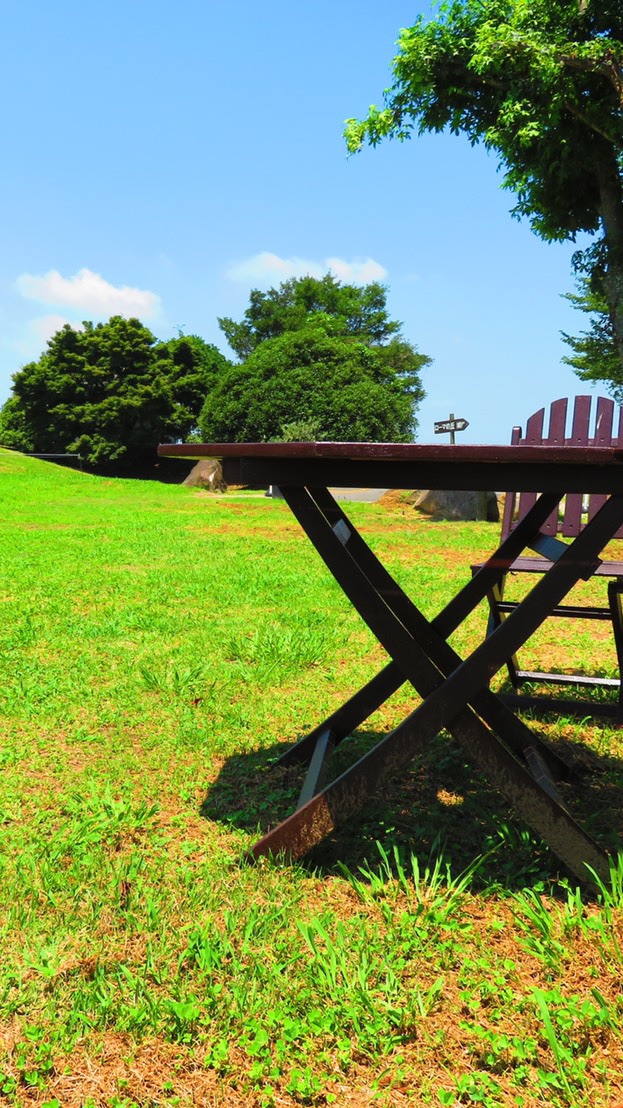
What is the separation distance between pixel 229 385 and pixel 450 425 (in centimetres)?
2198

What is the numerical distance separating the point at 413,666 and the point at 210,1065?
1.10 m

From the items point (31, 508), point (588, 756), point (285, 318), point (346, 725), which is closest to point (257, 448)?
point (346, 725)

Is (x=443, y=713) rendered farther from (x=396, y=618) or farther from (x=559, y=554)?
(x=559, y=554)

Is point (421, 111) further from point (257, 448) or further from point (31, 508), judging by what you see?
point (257, 448)

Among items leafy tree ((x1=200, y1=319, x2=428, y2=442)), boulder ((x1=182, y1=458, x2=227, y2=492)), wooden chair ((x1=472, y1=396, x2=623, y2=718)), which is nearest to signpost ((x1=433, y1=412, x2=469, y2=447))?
wooden chair ((x1=472, y1=396, x2=623, y2=718))

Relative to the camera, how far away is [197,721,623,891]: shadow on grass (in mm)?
2439

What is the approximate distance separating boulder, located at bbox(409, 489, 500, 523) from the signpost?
57.7 inches

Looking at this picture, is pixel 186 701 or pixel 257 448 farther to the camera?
pixel 186 701

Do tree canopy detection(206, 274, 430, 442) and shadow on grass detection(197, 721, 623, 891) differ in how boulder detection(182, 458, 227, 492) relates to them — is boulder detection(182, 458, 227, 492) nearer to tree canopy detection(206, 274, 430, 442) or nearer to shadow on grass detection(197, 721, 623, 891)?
tree canopy detection(206, 274, 430, 442)

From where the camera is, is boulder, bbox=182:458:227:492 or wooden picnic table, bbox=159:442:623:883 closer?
wooden picnic table, bbox=159:442:623:883

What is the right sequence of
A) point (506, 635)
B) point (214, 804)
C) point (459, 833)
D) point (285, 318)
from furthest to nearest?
point (285, 318)
point (214, 804)
point (459, 833)
point (506, 635)

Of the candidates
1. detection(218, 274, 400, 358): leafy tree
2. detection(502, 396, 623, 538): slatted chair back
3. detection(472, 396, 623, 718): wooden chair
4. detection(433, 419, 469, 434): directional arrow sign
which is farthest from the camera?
detection(218, 274, 400, 358): leafy tree

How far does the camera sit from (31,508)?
671 inches

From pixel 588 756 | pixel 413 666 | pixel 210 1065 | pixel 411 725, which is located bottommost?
pixel 210 1065
